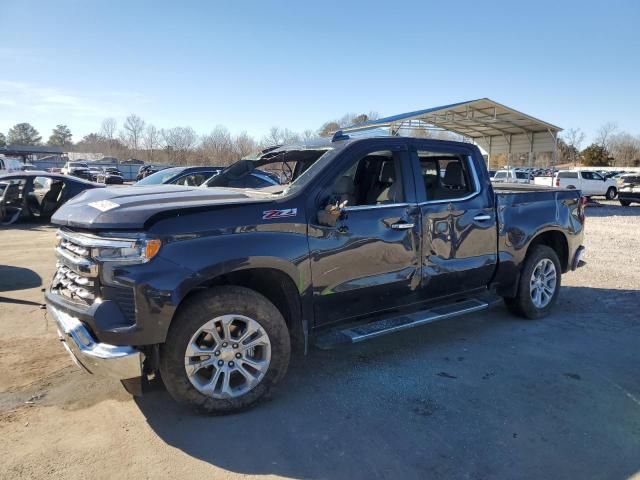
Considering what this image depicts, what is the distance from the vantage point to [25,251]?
31.3 ft

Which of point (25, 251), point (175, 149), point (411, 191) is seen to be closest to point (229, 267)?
point (411, 191)

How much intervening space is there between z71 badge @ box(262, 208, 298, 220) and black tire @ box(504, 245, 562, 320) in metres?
3.20

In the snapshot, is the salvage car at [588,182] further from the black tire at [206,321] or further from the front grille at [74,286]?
the front grille at [74,286]

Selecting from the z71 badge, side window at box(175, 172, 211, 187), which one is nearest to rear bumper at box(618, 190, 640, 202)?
side window at box(175, 172, 211, 187)

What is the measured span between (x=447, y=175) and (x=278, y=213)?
2.40 m

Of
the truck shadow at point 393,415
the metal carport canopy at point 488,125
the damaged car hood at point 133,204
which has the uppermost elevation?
the metal carport canopy at point 488,125

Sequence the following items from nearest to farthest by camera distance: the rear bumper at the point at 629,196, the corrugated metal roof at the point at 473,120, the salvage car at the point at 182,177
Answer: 1. the salvage car at the point at 182,177
2. the corrugated metal roof at the point at 473,120
3. the rear bumper at the point at 629,196

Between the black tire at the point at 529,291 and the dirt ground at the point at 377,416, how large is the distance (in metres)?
0.28

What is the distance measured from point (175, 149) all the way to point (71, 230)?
3181 inches

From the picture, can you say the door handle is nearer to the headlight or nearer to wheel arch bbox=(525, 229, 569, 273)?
the headlight

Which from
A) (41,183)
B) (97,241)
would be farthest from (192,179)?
(97,241)

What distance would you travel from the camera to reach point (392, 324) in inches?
168

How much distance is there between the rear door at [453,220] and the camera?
4.52 metres

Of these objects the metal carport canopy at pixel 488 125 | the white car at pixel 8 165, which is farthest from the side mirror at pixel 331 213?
the white car at pixel 8 165
